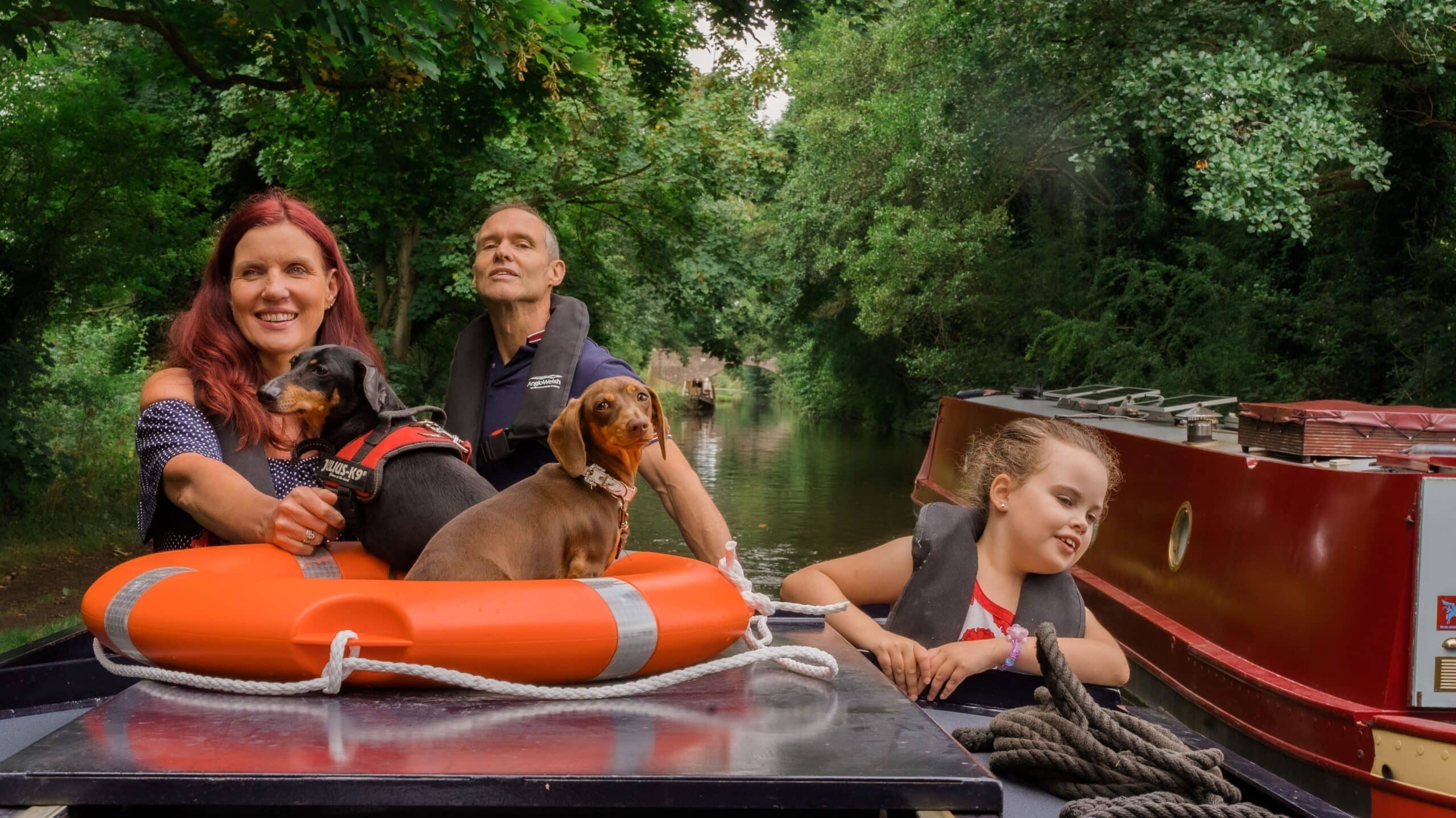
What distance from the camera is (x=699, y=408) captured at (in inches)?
2247

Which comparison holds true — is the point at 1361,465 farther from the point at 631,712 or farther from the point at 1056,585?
the point at 631,712

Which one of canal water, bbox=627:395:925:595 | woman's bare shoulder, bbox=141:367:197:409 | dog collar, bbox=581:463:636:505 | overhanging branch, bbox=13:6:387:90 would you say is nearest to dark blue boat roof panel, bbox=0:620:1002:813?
dog collar, bbox=581:463:636:505

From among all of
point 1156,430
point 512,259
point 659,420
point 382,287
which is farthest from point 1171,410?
point 382,287

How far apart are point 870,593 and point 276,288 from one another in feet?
5.73

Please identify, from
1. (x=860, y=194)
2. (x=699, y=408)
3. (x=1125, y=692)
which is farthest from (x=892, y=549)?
(x=699, y=408)

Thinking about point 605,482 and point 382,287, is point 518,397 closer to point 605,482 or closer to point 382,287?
point 605,482

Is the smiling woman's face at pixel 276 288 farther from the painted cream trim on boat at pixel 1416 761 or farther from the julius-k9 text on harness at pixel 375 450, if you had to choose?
the painted cream trim on boat at pixel 1416 761

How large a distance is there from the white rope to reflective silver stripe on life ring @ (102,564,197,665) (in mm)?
35

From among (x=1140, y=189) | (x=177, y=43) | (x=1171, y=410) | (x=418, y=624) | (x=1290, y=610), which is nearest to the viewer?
(x=418, y=624)

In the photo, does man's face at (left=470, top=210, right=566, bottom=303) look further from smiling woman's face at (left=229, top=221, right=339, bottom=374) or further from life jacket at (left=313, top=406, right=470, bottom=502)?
life jacket at (left=313, top=406, right=470, bottom=502)

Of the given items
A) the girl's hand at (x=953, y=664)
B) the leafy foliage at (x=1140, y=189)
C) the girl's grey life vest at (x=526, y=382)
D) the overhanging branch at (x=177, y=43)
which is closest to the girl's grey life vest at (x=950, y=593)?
the girl's hand at (x=953, y=664)

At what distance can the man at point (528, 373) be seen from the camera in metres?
3.46

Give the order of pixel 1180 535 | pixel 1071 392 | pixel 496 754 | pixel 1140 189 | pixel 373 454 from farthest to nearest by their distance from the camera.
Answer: pixel 1140 189 → pixel 1071 392 → pixel 1180 535 → pixel 373 454 → pixel 496 754

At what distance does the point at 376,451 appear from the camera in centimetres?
260
